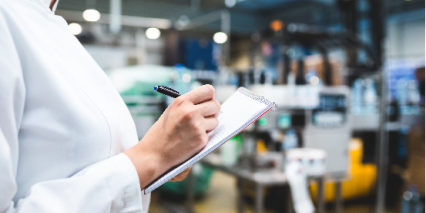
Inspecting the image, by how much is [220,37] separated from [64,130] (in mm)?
4085

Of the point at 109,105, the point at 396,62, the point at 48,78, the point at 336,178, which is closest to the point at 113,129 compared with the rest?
the point at 109,105

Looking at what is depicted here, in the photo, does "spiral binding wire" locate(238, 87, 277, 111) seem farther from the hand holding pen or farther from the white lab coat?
the white lab coat

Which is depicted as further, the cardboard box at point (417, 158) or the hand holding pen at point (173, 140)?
the cardboard box at point (417, 158)

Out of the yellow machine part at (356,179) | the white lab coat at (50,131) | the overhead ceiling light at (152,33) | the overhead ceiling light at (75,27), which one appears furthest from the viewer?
the overhead ceiling light at (152,33)

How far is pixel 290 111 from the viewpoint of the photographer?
8.40 ft

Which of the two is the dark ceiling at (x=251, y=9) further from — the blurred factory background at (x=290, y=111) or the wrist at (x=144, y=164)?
the wrist at (x=144, y=164)

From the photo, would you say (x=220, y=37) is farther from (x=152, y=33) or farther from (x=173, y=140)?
(x=173, y=140)

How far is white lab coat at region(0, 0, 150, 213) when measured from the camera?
51 cm

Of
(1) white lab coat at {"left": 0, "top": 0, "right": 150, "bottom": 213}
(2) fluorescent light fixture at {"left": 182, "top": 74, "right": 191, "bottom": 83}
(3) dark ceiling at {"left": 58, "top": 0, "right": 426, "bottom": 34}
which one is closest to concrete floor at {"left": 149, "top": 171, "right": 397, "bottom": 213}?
(2) fluorescent light fixture at {"left": 182, "top": 74, "right": 191, "bottom": 83}

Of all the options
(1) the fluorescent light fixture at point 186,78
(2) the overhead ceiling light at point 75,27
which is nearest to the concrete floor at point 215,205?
(1) the fluorescent light fixture at point 186,78

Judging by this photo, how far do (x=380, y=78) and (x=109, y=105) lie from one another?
3346 millimetres

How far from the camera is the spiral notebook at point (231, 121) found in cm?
65

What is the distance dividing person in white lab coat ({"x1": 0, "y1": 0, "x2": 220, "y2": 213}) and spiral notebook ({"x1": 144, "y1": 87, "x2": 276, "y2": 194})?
2 cm

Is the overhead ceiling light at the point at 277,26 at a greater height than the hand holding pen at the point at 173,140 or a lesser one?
greater
